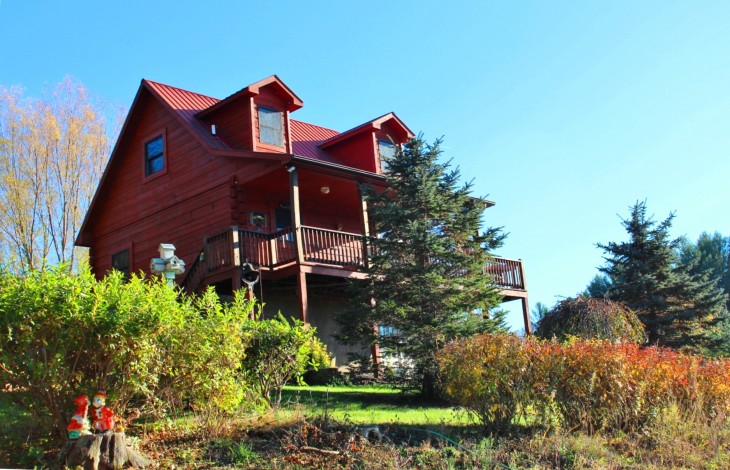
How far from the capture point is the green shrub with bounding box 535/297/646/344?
17.4m

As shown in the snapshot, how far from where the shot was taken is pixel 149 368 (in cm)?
820

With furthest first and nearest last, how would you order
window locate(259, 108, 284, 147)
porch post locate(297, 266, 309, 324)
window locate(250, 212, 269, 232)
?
window locate(259, 108, 284, 147) < window locate(250, 212, 269, 232) < porch post locate(297, 266, 309, 324)

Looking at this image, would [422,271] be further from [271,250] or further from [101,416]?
[101,416]

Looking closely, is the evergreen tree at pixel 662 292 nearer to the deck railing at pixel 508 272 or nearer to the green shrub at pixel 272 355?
the deck railing at pixel 508 272

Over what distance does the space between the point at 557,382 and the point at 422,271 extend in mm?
5317

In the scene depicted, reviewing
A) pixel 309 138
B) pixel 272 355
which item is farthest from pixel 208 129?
pixel 272 355

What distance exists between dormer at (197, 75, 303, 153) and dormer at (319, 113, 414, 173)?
232 cm

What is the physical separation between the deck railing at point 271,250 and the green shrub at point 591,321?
7.10ft

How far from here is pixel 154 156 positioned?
22.9 m

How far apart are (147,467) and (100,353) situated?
129cm

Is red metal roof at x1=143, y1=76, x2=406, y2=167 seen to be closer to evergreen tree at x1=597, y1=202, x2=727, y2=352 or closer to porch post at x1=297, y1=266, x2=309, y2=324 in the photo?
porch post at x1=297, y1=266, x2=309, y2=324

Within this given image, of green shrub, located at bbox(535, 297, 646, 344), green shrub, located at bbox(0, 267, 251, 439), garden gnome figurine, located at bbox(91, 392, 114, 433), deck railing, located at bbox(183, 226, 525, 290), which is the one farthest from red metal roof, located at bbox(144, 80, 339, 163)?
garden gnome figurine, located at bbox(91, 392, 114, 433)

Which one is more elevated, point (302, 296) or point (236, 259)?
point (236, 259)

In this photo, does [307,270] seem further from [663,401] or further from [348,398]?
[663,401]
